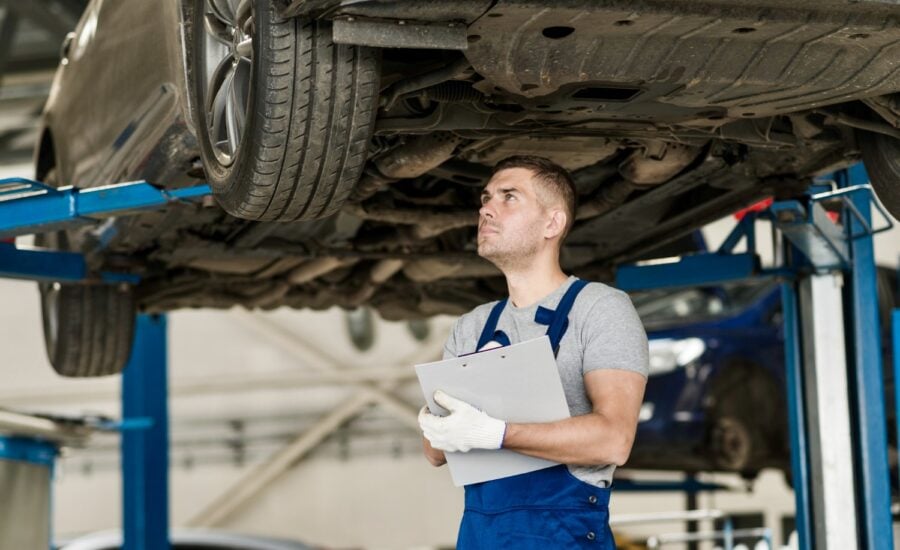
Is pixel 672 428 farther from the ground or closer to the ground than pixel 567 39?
closer to the ground

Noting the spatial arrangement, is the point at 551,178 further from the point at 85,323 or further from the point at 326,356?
the point at 326,356

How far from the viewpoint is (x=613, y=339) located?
2566mm

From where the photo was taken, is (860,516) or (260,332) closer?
(860,516)

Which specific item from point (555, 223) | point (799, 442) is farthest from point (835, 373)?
point (555, 223)

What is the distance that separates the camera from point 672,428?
6.82m

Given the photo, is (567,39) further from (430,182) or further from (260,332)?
(260,332)

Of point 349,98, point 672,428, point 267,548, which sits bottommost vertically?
point 267,548

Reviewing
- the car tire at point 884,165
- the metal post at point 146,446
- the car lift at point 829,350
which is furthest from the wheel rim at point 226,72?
the metal post at point 146,446

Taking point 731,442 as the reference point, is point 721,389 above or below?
above

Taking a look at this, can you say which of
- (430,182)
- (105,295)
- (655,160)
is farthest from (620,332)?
(105,295)

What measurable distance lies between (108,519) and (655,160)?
10.5 meters

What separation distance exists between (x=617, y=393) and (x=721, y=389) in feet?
14.9

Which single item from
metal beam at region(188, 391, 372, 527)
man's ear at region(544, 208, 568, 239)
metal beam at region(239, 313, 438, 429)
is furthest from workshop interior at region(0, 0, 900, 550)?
metal beam at region(239, 313, 438, 429)

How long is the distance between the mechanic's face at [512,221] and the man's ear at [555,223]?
0.04 ft
